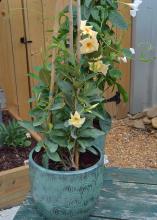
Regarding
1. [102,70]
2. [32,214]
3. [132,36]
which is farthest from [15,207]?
[132,36]

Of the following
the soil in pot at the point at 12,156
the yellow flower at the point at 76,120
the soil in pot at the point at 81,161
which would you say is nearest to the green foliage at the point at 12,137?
the soil in pot at the point at 12,156

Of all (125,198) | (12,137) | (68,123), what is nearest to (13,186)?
(12,137)

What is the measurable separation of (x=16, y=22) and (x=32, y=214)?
1919mm

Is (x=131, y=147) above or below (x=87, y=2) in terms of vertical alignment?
below

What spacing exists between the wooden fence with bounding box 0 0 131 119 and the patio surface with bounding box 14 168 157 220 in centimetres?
152

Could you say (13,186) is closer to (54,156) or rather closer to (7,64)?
(54,156)

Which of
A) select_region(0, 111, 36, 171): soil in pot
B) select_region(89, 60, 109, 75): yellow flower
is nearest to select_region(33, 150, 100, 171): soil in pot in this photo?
select_region(89, 60, 109, 75): yellow flower

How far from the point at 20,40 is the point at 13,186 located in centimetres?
133

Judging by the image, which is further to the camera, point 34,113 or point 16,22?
point 16,22

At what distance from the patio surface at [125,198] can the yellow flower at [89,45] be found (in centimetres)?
63

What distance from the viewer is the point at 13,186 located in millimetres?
2096

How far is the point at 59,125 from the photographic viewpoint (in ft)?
3.87

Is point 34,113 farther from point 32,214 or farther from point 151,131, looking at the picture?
point 151,131

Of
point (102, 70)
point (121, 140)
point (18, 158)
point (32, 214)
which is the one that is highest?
point (102, 70)
